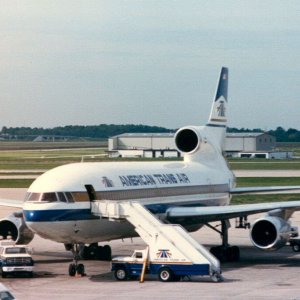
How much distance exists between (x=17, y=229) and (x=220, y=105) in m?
16.1

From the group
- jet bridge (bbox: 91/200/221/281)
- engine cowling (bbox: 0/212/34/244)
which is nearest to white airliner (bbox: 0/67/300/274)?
engine cowling (bbox: 0/212/34/244)

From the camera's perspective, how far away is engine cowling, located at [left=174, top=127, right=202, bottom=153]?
5444 centimetres

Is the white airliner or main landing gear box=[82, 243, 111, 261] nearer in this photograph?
the white airliner

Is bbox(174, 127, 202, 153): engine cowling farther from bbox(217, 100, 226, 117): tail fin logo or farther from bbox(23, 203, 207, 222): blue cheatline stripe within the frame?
bbox(23, 203, 207, 222): blue cheatline stripe

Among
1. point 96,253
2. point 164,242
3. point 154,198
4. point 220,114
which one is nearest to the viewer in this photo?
point 164,242

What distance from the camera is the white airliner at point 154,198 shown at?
4081 cm

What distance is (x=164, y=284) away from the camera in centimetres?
3809

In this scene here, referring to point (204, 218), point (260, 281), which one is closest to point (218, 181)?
point (204, 218)

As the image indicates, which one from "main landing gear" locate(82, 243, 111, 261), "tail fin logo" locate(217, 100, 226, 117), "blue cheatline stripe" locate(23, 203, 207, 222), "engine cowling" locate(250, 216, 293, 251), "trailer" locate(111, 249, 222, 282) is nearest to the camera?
"trailer" locate(111, 249, 222, 282)

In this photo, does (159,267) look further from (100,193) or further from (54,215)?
(100,193)

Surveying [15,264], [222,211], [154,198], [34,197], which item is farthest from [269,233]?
[15,264]

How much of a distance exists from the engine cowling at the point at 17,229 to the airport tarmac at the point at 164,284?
1.19m

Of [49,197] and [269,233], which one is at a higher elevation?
[49,197]

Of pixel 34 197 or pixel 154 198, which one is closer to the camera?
pixel 34 197
